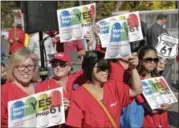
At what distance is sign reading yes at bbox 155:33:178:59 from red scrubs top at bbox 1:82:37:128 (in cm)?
294

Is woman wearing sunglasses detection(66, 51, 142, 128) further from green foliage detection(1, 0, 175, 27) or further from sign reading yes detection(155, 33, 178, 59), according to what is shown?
green foliage detection(1, 0, 175, 27)

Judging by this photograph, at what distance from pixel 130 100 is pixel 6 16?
2146cm

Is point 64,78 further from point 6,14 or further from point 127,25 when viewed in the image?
point 6,14

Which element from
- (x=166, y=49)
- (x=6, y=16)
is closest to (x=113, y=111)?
(x=166, y=49)

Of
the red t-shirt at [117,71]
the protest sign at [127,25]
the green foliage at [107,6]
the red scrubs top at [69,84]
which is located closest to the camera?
the red scrubs top at [69,84]

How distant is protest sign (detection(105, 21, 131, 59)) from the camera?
4.43 m

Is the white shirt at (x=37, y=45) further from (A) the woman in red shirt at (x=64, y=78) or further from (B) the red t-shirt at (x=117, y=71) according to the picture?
(B) the red t-shirt at (x=117, y=71)

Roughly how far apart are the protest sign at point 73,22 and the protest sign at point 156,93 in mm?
1599

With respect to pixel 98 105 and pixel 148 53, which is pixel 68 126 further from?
pixel 148 53

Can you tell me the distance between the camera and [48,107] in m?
3.87

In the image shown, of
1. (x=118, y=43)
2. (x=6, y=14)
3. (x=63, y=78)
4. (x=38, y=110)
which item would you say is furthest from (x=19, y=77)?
(x=6, y=14)

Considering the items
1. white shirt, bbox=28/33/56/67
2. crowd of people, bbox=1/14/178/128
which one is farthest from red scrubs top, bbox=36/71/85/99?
white shirt, bbox=28/33/56/67

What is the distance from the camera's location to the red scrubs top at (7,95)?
3.82 meters

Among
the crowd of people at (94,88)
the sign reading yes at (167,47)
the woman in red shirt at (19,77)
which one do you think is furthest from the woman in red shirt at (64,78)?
the sign reading yes at (167,47)
